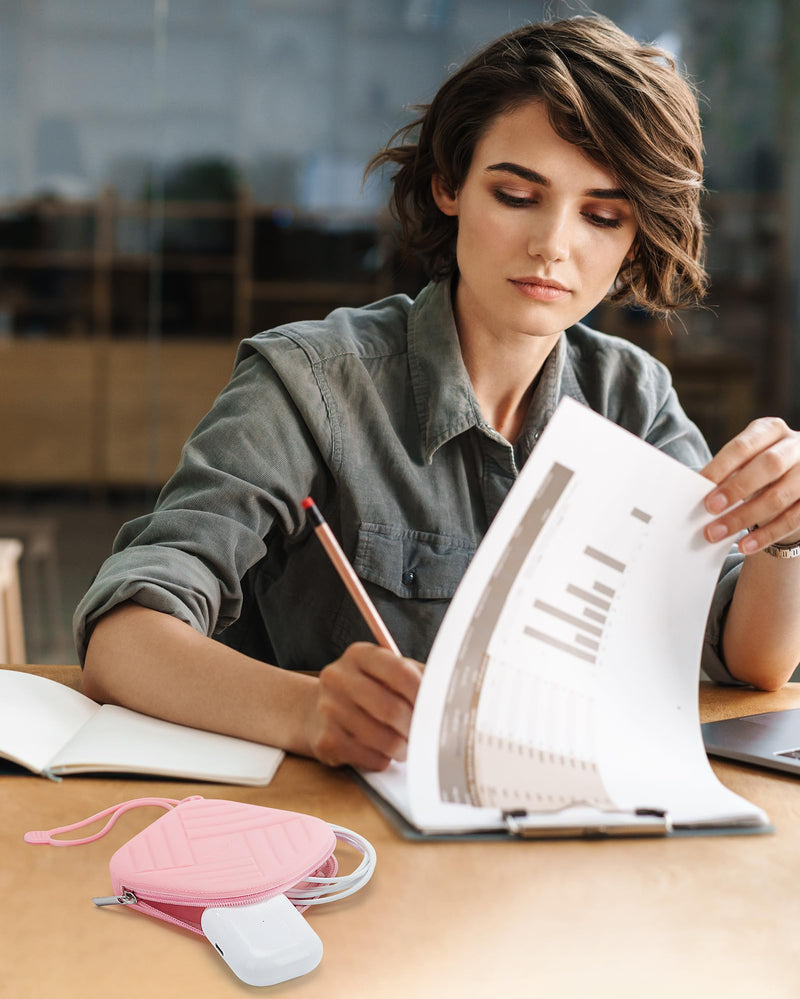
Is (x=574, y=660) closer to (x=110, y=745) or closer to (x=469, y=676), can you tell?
(x=469, y=676)

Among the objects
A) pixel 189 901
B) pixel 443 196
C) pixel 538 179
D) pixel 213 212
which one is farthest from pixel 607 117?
pixel 213 212

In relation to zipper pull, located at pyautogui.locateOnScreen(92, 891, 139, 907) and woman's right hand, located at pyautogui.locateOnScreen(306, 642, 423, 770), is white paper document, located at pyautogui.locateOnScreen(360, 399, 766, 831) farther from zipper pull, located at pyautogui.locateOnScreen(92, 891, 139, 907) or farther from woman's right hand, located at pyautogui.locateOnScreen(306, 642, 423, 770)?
zipper pull, located at pyautogui.locateOnScreen(92, 891, 139, 907)

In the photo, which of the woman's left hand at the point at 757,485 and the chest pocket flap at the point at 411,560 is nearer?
the woman's left hand at the point at 757,485

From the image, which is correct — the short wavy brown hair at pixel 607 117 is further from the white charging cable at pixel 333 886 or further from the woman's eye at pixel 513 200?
the white charging cable at pixel 333 886

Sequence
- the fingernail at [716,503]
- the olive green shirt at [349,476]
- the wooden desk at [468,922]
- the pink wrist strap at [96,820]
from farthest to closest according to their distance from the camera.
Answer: the olive green shirt at [349,476], the fingernail at [716,503], the pink wrist strap at [96,820], the wooden desk at [468,922]

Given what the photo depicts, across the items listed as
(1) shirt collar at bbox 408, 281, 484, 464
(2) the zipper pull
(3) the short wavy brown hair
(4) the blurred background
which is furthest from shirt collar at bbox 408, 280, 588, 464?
(4) the blurred background

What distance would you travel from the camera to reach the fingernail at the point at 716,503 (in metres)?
0.79

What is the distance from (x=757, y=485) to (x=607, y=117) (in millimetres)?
422

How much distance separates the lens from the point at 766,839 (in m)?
0.67

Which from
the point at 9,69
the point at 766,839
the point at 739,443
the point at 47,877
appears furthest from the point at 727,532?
the point at 9,69

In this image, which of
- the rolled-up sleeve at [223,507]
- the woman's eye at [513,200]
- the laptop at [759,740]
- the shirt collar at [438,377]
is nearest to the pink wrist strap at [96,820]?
the rolled-up sleeve at [223,507]

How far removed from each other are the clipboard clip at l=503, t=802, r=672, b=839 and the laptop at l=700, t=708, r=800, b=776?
17 cm

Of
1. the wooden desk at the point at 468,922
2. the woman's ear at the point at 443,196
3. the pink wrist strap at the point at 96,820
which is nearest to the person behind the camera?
the wooden desk at the point at 468,922

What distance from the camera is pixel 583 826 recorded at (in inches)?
25.9
